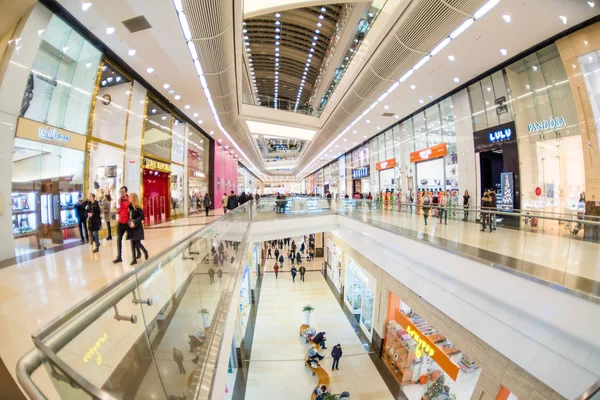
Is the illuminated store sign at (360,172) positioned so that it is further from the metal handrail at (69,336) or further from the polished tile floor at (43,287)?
the metal handrail at (69,336)

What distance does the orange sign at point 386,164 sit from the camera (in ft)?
64.2

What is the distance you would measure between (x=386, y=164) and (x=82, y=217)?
18.7 metres

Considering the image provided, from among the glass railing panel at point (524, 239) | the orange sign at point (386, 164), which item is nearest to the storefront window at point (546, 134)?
the glass railing panel at point (524, 239)

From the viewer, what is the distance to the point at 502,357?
190 inches

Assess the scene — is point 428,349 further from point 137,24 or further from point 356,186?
point 356,186

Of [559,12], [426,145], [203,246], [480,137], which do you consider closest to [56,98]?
[203,246]

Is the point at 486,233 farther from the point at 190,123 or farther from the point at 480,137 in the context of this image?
the point at 190,123

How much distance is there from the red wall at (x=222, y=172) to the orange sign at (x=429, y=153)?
600 inches

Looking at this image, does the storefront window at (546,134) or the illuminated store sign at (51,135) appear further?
the storefront window at (546,134)

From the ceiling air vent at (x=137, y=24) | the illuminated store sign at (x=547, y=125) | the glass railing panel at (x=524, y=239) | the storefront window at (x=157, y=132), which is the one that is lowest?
the glass railing panel at (x=524, y=239)

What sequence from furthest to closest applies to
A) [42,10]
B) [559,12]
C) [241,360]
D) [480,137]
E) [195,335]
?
[480,137], [241,360], [559,12], [42,10], [195,335]

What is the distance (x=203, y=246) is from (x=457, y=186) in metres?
13.1

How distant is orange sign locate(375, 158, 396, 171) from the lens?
19.6 metres

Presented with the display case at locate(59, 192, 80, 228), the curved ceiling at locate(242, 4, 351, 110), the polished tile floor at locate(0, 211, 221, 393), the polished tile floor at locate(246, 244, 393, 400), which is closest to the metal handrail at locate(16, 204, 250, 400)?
the polished tile floor at locate(0, 211, 221, 393)
